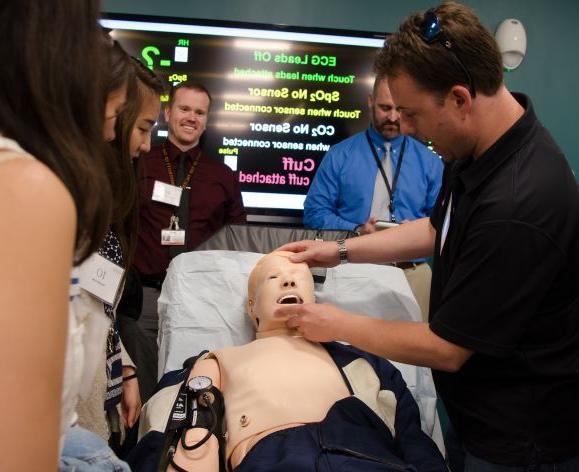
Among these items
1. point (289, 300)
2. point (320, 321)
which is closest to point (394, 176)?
point (289, 300)

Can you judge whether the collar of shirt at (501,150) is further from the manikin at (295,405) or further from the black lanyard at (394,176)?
the black lanyard at (394,176)

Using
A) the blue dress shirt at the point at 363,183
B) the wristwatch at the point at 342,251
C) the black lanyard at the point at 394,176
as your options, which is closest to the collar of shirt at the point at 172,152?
the blue dress shirt at the point at 363,183

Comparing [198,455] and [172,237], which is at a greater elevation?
[172,237]

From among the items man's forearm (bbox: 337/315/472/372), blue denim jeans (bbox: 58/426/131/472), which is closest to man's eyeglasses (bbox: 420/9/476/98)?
man's forearm (bbox: 337/315/472/372)

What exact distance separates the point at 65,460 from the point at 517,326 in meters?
0.96

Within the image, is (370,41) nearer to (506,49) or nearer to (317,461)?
(506,49)

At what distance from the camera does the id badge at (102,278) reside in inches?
58.6

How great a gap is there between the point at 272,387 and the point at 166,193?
1.70 metres

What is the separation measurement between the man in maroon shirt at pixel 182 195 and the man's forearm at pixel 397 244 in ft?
4.11

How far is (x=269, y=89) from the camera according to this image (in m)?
4.04

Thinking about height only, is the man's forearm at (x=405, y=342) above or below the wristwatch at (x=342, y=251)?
below

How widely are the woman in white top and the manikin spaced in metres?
1.01

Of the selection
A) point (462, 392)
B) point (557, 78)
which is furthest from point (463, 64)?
point (557, 78)

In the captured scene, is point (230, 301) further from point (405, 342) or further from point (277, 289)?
point (405, 342)
